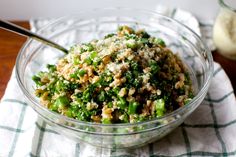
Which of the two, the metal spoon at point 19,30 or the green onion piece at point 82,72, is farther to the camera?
the metal spoon at point 19,30

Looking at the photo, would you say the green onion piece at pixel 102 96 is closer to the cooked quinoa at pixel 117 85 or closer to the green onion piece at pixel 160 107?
the cooked quinoa at pixel 117 85

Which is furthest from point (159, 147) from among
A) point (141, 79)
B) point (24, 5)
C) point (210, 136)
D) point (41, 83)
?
point (24, 5)

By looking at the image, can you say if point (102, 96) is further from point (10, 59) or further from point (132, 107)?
point (10, 59)

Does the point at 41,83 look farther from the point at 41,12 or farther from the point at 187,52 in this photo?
the point at 41,12

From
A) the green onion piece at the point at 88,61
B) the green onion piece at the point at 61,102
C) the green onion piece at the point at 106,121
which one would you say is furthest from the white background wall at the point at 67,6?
the green onion piece at the point at 106,121

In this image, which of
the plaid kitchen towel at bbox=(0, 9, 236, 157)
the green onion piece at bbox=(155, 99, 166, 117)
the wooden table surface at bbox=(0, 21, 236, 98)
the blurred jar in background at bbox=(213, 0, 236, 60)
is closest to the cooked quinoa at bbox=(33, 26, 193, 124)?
the green onion piece at bbox=(155, 99, 166, 117)
